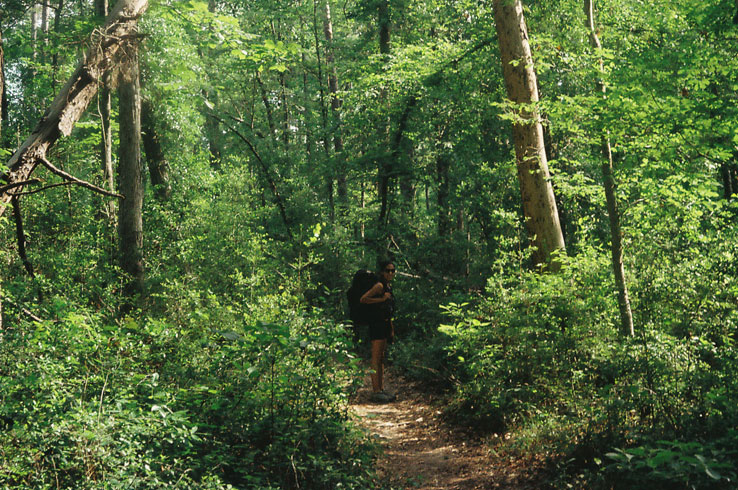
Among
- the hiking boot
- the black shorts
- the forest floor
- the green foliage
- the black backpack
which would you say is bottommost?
the forest floor

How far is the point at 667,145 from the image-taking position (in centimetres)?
527

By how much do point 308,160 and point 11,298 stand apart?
59.2 feet

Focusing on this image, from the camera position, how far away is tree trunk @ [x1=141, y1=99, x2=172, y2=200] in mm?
14266

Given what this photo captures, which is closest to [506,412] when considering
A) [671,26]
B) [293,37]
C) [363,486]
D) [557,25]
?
[363,486]

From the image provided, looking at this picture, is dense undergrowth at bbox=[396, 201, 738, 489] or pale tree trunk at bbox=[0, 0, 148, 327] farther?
pale tree trunk at bbox=[0, 0, 148, 327]

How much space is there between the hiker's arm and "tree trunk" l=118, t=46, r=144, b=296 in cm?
442

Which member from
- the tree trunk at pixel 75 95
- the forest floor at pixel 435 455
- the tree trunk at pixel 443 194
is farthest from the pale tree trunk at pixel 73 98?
the tree trunk at pixel 443 194

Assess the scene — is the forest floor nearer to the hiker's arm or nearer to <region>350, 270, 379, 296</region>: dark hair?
the hiker's arm

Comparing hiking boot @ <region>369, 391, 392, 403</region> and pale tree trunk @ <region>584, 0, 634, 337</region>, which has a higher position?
pale tree trunk @ <region>584, 0, 634, 337</region>

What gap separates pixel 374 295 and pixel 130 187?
5.40m

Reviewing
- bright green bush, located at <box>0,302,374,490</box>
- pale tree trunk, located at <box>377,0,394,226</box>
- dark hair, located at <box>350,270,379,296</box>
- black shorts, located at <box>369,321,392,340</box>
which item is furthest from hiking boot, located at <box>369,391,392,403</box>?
pale tree trunk, located at <box>377,0,394,226</box>

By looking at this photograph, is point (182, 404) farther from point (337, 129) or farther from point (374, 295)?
point (337, 129)

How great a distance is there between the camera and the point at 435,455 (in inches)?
252

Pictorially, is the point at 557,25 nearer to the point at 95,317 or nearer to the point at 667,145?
the point at 667,145
